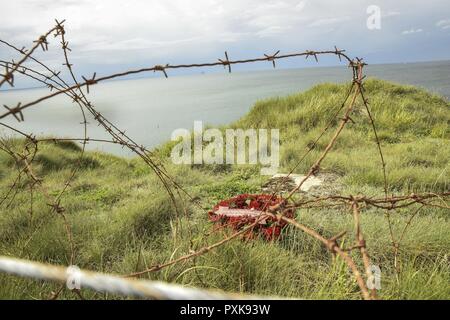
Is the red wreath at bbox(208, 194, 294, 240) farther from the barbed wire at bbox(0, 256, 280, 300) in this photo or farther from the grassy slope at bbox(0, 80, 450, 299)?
the barbed wire at bbox(0, 256, 280, 300)

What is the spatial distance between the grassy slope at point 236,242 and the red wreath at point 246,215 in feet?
0.43

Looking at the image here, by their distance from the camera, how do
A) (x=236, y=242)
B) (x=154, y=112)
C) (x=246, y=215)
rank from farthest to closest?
(x=154, y=112), (x=246, y=215), (x=236, y=242)

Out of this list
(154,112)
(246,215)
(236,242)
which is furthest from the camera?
(154,112)

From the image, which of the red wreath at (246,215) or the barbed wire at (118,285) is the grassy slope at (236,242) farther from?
the barbed wire at (118,285)

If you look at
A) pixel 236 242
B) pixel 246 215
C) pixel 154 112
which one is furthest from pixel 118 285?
pixel 154 112

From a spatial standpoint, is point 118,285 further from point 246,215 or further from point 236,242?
point 246,215

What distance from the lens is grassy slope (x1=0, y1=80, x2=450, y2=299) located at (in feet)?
8.62

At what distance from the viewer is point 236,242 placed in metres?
3.05

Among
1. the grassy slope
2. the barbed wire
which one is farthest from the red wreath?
the barbed wire

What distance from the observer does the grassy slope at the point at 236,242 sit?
2.63 m

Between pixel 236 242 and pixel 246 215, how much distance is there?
0.64m

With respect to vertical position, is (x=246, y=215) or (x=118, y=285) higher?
(x=118, y=285)

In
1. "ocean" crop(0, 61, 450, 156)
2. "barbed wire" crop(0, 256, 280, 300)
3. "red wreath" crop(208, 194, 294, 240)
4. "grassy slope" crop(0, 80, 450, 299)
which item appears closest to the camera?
"barbed wire" crop(0, 256, 280, 300)

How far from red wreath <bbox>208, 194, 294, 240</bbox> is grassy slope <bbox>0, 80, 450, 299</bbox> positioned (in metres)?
0.13
